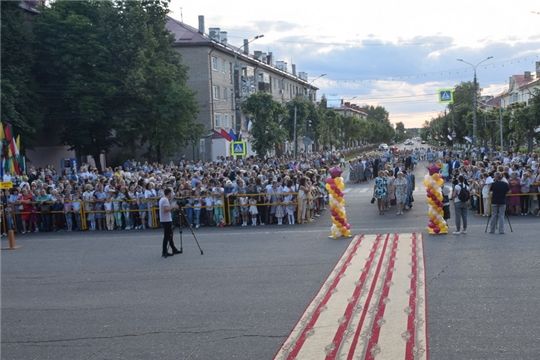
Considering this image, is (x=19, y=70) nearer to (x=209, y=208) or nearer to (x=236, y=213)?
(x=209, y=208)

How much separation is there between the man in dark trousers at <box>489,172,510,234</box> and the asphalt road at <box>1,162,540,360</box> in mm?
542

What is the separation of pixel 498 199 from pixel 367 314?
27.2 feet

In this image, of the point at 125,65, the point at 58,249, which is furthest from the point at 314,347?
the point at 125,65

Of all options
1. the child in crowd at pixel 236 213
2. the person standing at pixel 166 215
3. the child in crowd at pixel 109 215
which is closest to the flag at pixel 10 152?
the child in crowd at pixel 109 215

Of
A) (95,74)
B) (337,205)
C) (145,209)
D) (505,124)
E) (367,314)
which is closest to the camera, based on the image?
(367,314)

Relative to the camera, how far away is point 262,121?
50.0m

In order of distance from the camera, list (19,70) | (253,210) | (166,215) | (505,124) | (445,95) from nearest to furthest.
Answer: (166,215), (253,210), (19,70), (445,95), (505,124)

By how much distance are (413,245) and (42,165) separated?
37.1 metres

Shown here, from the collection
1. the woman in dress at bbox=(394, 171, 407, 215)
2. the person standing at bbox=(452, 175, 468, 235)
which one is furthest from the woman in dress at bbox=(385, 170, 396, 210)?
the person standing at bbox=(452, 175, 468, 235)

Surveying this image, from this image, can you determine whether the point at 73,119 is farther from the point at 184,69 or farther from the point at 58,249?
the point at 58,249

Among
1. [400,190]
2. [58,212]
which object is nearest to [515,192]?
[400,190]

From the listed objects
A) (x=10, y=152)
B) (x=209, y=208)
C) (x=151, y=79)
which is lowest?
(x=209, y=208)

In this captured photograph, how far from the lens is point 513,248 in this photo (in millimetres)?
13852

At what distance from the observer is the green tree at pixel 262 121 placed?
4944 cm
